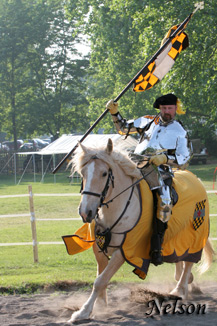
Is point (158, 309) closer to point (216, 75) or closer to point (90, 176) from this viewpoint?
point (90, 176)

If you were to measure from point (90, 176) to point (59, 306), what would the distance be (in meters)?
1.73

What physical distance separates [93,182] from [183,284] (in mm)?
2026

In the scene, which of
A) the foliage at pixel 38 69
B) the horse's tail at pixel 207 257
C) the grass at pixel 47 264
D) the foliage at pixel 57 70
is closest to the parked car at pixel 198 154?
the foliage at pixel 57 70

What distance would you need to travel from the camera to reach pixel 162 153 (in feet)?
18.7

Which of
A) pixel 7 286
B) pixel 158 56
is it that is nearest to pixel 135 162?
pixel 158 56

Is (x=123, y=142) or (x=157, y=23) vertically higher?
(x=157, y=23)

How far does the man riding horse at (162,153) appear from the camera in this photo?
5.70m

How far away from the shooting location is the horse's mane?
5.27 meters

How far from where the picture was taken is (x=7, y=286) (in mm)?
7027

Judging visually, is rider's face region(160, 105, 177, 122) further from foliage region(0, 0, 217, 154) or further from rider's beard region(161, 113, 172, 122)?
foliage region(0, 0, 217, 154)

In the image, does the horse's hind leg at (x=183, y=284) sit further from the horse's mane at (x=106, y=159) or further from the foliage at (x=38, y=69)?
the foliage at (x=38, y=69)

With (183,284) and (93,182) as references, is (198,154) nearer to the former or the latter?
(183,284)

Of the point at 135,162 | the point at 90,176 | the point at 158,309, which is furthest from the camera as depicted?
the point at 135,162

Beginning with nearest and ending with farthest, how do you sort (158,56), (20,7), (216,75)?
(158,56) → (216,75) → (20,7)
